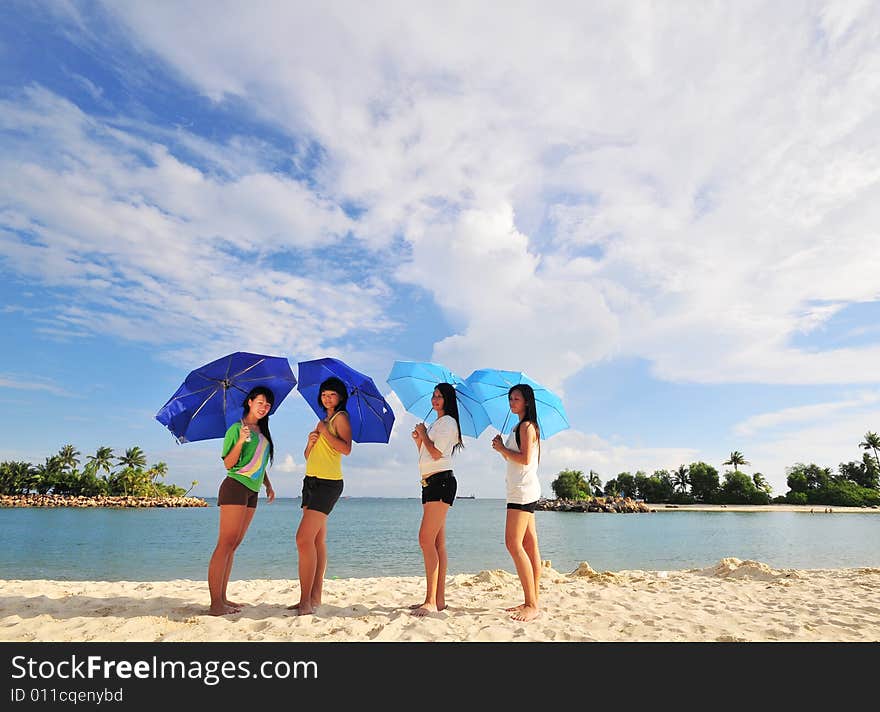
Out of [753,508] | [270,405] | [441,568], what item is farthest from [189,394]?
[753,508]

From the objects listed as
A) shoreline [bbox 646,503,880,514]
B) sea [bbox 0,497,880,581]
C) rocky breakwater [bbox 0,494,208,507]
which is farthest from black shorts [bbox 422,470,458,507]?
rocky breakwater [bbox 0,494,208,507]

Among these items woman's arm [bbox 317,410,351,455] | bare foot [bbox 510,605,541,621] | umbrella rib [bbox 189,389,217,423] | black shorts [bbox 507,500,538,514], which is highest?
umbrella rib [bbox 189,389,217,423]

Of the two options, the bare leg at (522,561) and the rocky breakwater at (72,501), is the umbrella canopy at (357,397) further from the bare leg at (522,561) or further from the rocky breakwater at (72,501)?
the rocky breakwater at (72,501)

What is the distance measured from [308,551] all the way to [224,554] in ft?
2.54

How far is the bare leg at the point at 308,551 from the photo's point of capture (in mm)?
4809

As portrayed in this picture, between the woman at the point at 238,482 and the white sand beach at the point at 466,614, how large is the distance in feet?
1.19

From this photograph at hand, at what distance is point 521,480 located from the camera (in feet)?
16.4

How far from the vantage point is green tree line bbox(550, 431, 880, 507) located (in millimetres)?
75438

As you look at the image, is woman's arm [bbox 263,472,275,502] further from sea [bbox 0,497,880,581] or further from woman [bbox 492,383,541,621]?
sea [bbox 0,497,880,581]

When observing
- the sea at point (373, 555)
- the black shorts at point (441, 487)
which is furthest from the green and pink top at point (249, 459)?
the sea at point (373, 555)
